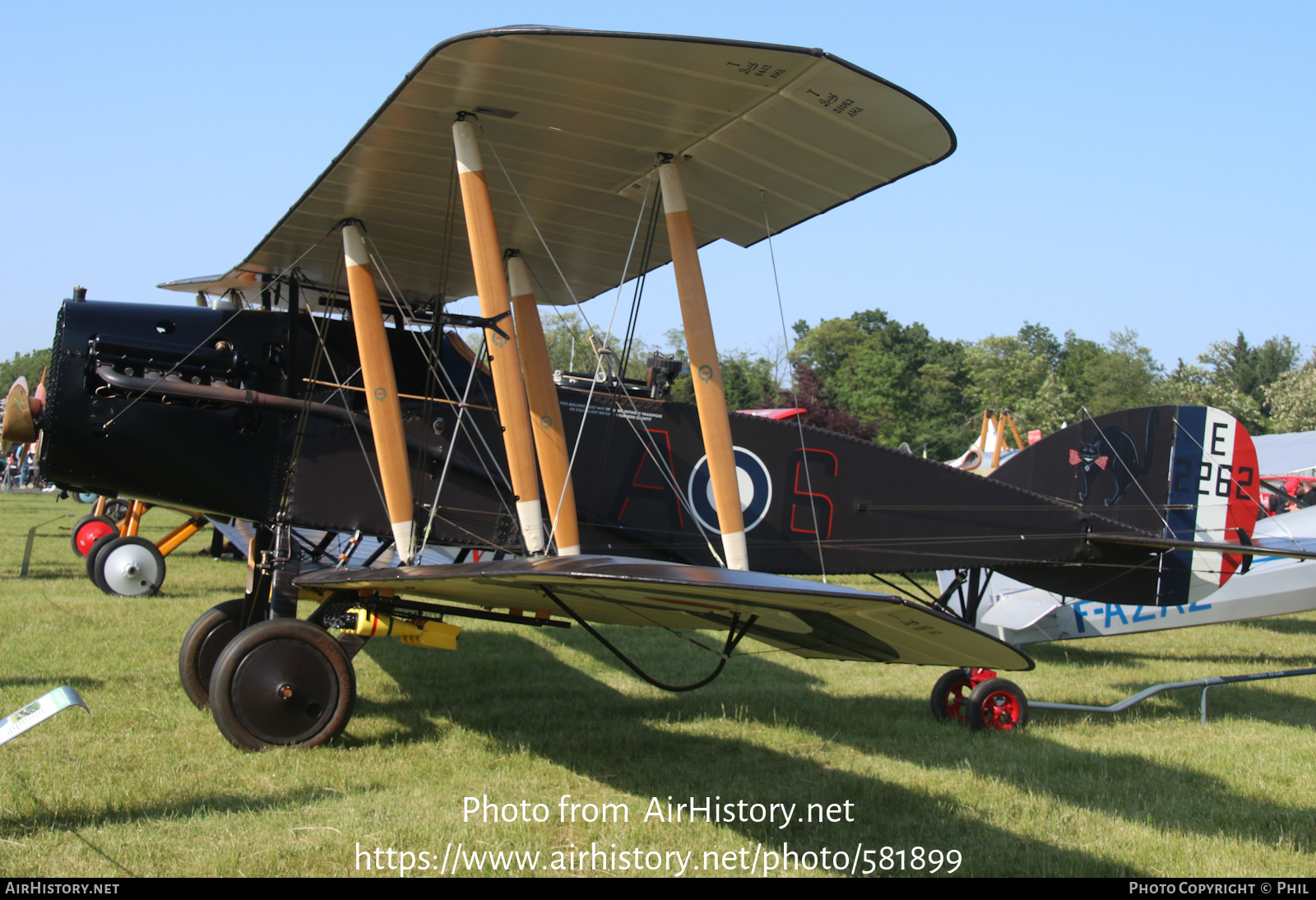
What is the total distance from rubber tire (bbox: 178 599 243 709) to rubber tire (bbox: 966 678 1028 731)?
4.91 metres

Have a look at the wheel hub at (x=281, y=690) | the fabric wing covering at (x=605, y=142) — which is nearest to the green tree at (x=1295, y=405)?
the fabric wing covering at (x=605, y=142)

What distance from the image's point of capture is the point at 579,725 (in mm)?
5887

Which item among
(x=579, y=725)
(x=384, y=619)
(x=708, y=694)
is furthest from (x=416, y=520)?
(x=708, y=694)

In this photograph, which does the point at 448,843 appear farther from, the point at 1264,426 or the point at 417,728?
the point at 1264,426

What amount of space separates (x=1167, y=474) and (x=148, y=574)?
10.7 meters

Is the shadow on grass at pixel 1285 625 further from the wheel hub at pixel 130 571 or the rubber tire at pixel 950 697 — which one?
the wheel hub at pixel 130 571

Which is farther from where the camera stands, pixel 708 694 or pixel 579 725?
pixel 708 694

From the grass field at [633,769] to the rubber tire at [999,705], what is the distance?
5.8 inches

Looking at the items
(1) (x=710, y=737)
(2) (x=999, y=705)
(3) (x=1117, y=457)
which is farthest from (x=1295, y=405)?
(1) (x=710, y=737)

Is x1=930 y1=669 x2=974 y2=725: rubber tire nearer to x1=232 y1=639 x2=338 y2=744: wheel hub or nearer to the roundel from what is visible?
the roundel

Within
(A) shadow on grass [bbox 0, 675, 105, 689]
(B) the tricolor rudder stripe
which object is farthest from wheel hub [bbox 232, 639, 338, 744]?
(B) the tricolor rudder stripe

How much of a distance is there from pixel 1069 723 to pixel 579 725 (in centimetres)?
346

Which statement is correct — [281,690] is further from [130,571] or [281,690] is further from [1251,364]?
[1251,364]

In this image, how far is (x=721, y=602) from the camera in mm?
3246
